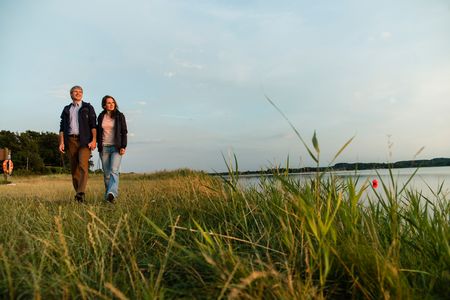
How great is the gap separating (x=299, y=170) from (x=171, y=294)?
2.50m

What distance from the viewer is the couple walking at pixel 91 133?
266 inches

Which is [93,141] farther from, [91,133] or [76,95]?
[76,95]

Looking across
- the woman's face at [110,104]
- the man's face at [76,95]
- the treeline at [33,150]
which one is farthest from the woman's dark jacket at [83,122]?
Result: the treeline at [33,150]

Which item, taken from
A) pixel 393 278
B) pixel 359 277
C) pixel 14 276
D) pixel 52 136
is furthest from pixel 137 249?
pixel 52 136

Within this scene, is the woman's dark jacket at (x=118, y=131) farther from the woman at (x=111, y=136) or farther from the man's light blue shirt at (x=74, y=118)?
the man's light blue shirt at (x=74, y=118)

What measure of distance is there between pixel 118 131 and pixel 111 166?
67 cm

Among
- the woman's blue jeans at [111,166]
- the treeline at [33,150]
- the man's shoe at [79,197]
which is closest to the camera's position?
the woman's blue jeans at [111,166]

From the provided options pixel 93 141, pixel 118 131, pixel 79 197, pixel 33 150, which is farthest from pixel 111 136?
pixel 33 150

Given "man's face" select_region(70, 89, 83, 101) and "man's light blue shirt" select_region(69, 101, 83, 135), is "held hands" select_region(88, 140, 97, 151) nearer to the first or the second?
"man's light blue shirt" select_region(69, 101, 83, 135)

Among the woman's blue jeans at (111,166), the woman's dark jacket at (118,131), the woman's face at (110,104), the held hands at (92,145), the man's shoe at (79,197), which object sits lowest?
the man's shoe at (79,197)

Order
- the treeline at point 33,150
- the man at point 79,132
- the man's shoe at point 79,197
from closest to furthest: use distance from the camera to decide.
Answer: the man's shoe at point 79,197
the man at point 79,132
the treeline at point 33,150

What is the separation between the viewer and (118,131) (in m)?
6.68

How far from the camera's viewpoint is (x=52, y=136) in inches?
Answer: 2422

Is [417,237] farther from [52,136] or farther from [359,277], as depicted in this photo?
[52,136]
